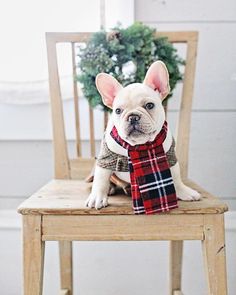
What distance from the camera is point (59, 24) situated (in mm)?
1497

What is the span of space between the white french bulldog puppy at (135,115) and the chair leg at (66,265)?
16.2 inches

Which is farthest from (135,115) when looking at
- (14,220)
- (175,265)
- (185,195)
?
(14,220)

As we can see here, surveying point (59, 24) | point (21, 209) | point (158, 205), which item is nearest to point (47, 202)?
point (21, 209)

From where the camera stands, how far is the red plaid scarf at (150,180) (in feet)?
3.04

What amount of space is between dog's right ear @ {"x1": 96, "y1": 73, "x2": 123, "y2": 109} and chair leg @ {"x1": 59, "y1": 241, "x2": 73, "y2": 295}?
522 mm

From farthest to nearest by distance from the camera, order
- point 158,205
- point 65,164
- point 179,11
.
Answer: point 179,11
point 65,164
point 158,205

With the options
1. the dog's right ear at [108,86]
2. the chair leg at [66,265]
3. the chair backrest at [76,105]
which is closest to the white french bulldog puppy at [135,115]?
the dog's right ear at [108,86]

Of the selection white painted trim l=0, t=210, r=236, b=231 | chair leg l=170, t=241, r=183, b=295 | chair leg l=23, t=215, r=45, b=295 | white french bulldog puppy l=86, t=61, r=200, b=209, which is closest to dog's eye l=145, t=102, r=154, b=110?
white french bulldog puppy l=86, t=61, r=200, b=209

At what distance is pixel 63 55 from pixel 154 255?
662mm

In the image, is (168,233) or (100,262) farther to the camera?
(100,262)

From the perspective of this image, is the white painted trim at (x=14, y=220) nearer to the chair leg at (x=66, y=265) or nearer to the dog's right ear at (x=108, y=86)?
the chair leg at (x=66, y=265)

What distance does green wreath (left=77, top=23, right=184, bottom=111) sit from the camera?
112cm

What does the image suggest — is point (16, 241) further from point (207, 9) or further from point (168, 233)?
point (207, 9)

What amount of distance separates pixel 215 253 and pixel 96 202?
0.24 meters
